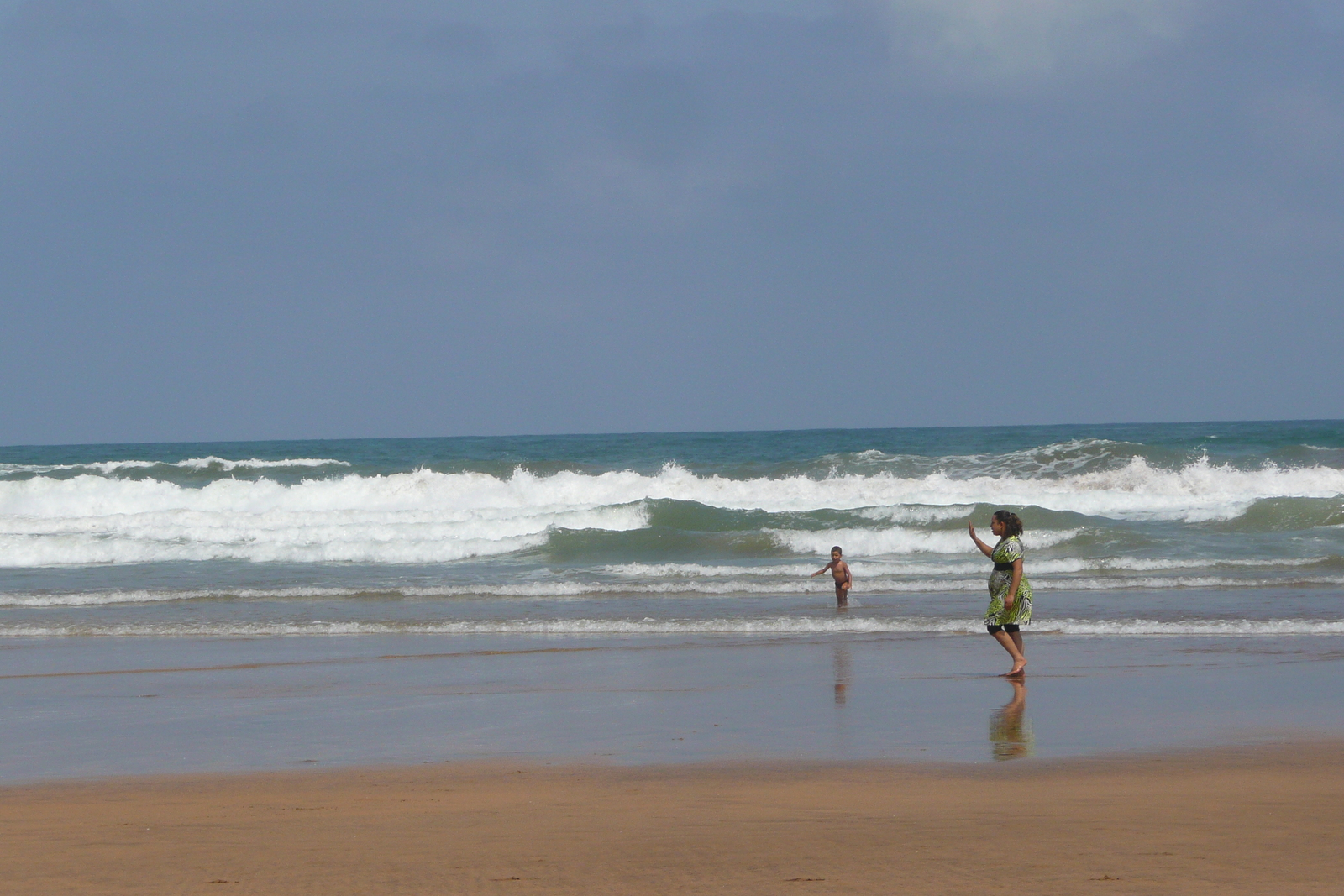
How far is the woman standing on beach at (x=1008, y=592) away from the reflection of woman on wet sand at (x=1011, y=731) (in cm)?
78

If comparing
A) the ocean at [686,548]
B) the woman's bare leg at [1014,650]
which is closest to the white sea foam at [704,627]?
the ocean at [686,548]

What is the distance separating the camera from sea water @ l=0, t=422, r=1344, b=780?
7570 millimetres

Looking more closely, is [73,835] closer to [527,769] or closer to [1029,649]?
[527,769]

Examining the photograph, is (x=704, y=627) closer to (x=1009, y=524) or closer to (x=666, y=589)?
(x=666, y=589)

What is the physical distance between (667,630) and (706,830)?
23.5ft

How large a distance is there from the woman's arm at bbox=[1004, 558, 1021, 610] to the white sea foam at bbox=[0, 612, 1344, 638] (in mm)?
2399

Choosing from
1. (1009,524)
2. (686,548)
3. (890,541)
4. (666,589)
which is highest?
(1009,524)

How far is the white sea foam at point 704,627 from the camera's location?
38.7ft

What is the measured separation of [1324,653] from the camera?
1033cm

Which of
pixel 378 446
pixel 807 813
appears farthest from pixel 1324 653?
pixel 378 446

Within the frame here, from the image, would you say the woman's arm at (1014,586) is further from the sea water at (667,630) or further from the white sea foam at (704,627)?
the white sea foam at (704,627)

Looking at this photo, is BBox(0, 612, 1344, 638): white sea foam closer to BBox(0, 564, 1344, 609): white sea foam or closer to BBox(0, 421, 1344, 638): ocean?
BBox(0, 421, 1344, 638): ocean

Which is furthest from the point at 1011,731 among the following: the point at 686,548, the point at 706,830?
the point at 686,548

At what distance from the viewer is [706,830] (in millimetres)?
5367
